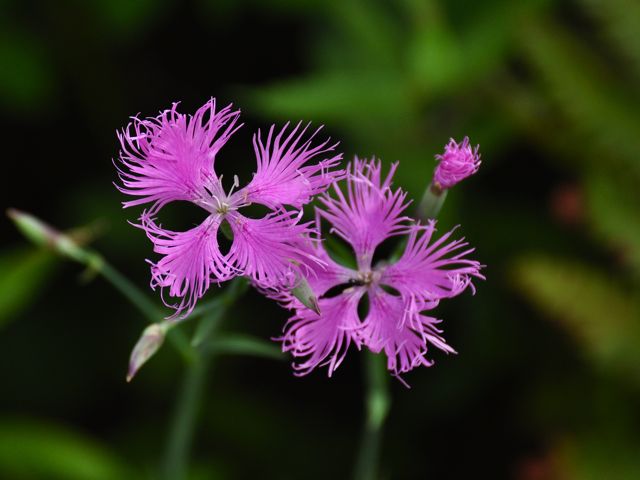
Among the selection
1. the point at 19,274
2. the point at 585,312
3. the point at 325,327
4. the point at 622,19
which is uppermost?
the point at 622,19

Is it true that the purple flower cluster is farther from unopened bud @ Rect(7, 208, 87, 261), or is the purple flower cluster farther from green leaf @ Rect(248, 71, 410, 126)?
green leaf @ Rect(248, 71, 410, 126)

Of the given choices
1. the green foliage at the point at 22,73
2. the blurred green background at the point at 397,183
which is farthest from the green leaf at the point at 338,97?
the green foliage at the point at 22,73

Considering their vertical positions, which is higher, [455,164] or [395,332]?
[455,164]

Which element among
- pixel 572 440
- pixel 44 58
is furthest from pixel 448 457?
pixel 44 58

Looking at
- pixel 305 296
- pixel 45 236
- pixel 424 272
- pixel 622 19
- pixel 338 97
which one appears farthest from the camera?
pixel 338 97

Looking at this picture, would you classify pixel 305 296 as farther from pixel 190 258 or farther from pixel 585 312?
pixel 585 312

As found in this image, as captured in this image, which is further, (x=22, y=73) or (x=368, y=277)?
(x=22, y=73)

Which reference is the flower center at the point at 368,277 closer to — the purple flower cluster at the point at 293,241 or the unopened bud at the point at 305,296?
the purple flower cluster at the point at 293,241

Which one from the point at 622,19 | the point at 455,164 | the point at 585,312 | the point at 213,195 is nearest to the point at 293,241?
the point at 213,195
